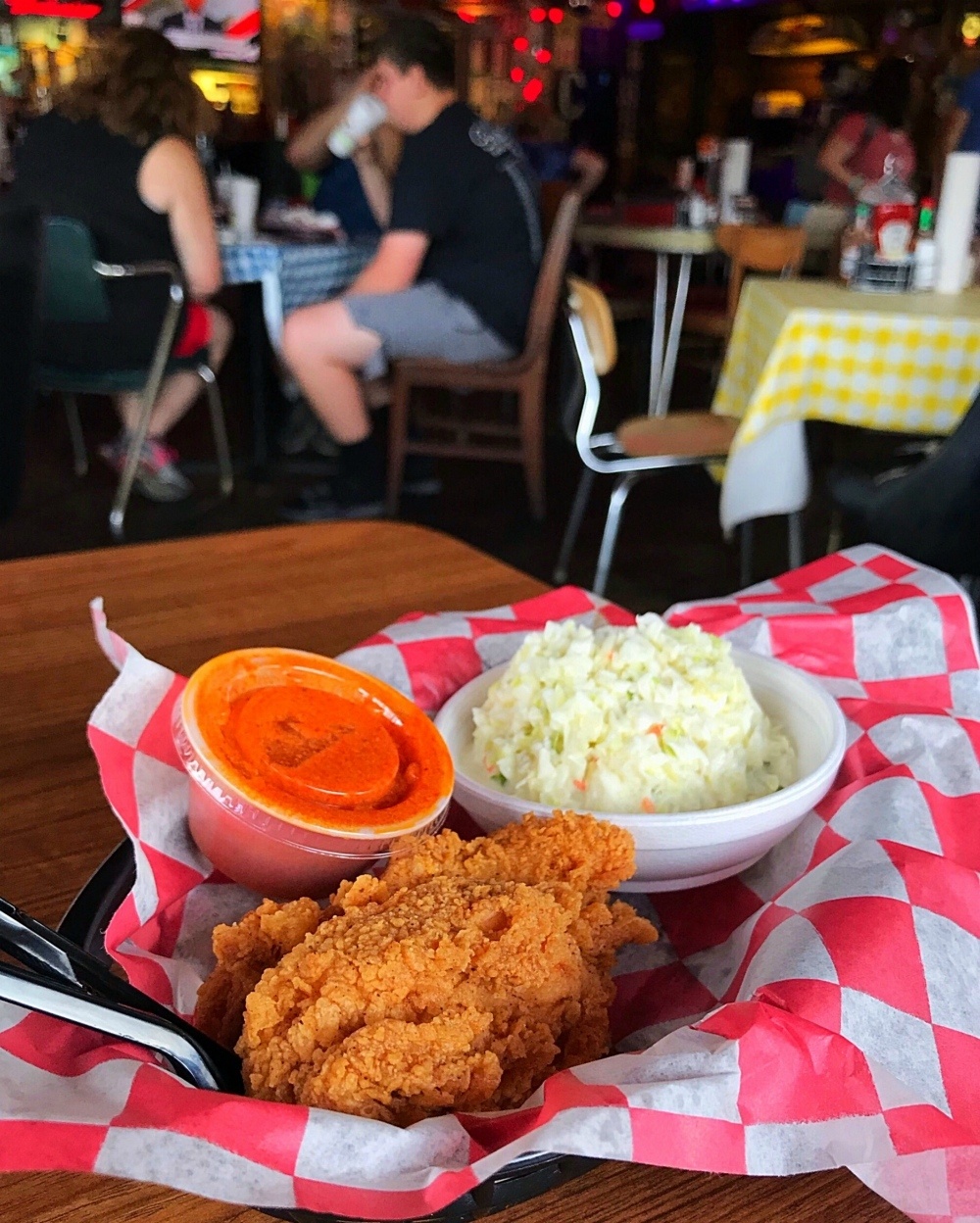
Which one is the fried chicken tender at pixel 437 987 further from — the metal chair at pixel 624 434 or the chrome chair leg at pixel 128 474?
the chrome chair leg at pixel 128 474

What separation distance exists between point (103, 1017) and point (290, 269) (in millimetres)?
3712

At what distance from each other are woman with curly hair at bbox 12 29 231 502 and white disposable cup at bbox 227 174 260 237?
1.41 ft

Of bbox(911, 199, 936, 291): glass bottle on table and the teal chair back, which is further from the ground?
bbox(911, 199, 936, 291): glass bottle on table

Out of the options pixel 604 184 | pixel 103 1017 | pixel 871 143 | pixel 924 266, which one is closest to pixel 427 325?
pixel 924 266

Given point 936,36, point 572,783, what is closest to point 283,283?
point 572,783

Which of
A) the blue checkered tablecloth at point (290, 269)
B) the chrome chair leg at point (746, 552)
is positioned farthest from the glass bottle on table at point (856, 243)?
the blue checkered tablecloth at point (290, 269)

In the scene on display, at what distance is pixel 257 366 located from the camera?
4.40 metres

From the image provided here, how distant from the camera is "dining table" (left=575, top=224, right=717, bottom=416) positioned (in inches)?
175

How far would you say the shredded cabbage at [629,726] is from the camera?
0.77m

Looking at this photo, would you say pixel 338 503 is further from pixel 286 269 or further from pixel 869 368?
pixel 869 368

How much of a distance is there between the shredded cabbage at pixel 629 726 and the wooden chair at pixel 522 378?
9.47 feet

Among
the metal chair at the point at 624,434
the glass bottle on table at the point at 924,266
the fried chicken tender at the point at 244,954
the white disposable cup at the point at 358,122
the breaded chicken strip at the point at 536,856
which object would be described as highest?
the white disposable cup at the point at 358,122

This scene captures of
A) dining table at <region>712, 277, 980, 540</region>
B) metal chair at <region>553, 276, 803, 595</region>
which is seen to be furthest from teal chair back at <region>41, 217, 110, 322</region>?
dining table at <region>712, 277, 980, 540</region>

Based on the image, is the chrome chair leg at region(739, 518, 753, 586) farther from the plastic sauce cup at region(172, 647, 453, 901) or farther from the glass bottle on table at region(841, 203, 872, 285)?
the plastic sauce cup at region(172, 647, 453, 901)
